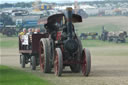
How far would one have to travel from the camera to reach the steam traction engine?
62.4ft

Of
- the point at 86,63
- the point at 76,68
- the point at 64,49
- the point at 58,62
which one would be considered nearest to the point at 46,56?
the point at 64,49

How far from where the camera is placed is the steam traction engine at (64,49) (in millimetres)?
19016

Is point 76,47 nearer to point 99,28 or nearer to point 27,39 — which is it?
point 27,39

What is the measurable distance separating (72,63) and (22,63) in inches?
203

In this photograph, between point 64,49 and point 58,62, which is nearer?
point 58,62

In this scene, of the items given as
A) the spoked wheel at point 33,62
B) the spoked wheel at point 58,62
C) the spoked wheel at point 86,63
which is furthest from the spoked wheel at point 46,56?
the spoked wheel at point 33,62

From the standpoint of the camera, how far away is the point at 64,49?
766 inches

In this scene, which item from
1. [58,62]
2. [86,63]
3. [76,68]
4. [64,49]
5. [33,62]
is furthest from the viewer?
[33,62]

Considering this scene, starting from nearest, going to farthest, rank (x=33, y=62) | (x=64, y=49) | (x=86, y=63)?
(x=86, y=63)
(x=64, y=49)
(x=33, y=62)

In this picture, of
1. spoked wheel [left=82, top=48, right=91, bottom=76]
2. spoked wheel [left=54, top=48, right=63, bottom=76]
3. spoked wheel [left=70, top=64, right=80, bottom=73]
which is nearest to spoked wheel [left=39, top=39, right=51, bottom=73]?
spoked wheel [left=54, top=48, right=63, bottom=76]

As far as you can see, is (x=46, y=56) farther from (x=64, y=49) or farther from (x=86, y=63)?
(x=86, y=63)

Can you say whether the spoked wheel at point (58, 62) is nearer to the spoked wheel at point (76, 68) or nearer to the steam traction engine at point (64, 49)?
the steam traction engine at point (64, 49)

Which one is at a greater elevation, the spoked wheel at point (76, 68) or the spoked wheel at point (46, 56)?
the spoked wheel at point (46, 56)

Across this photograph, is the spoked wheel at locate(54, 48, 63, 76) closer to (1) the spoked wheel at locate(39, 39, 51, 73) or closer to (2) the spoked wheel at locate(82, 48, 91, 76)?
(1) the spoked wheel at locate(39, 39, 51, 73)
